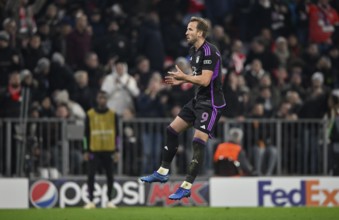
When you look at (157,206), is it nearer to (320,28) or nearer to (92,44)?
(92,44)

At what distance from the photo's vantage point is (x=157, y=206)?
22.0 metres

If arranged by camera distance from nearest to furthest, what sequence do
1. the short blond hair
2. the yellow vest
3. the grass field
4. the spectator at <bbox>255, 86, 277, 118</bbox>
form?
the short blond hair < the grass field < the yellow vest < the spectator at <bbox>255, 86, 277, 118</bbox>

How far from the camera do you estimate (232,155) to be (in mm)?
21156

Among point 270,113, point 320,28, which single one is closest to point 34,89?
point 270,113

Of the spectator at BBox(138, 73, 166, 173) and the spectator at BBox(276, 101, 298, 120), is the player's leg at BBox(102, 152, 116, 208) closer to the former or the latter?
the spectator at BBox(138, 73, 166, 173)

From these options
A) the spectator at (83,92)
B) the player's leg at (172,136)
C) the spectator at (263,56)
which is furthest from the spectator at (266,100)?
the player's leg at (172,136)

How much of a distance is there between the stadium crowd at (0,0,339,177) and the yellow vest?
3.90ft

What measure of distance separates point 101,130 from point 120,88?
1938 mm

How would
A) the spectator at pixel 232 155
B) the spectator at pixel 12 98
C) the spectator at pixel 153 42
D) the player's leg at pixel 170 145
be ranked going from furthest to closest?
the spectator at pixel 153 42 < the spectator at pixel 12 98 < the spectator at pixel 232 155 < the player's leg at pixel 170 145

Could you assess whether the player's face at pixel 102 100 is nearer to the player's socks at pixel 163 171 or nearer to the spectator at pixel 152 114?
the spectator at pixel 152 114

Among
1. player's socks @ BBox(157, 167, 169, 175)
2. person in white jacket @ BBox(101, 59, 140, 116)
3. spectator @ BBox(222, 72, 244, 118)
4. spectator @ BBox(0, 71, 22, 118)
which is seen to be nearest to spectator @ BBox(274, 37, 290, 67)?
spectator @ BBox(222, 72, 244, 118)

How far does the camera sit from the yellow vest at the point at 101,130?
68.7ft

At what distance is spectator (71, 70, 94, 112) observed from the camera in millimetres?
22594

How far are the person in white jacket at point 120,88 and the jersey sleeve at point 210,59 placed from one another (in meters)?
7.86
